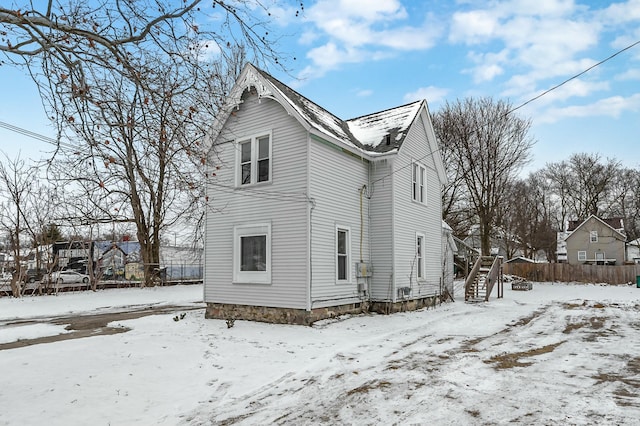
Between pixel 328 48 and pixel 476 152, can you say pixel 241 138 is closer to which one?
pixel 328 48

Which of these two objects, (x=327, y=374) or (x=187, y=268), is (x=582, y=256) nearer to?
(x=187, y=268)

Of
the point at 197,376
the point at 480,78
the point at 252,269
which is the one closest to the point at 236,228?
the point at 252,269

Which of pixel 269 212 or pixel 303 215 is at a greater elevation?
Answer: pixel 269 212

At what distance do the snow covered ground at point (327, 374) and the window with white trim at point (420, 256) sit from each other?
394cm

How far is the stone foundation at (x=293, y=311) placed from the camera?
36.8 ft

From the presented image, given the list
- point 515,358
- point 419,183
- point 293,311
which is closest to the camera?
point 515,358

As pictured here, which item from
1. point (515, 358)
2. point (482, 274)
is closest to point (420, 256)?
point (482, 274)

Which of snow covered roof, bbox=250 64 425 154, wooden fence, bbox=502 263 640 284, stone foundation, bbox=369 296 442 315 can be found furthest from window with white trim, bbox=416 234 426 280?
wooden fence, bbox=502 263 640 284

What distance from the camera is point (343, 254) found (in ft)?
42.0

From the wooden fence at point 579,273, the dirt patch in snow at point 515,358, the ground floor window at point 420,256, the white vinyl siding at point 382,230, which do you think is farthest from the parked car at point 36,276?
the wooden fence at point 579,273

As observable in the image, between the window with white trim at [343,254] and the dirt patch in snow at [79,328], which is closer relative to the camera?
the dirt patch in snow at [79,328]

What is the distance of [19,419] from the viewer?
4766 mm

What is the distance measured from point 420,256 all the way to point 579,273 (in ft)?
74.6

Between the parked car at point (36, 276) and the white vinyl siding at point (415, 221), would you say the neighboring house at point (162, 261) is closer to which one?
the parked car at point (36, 276)
